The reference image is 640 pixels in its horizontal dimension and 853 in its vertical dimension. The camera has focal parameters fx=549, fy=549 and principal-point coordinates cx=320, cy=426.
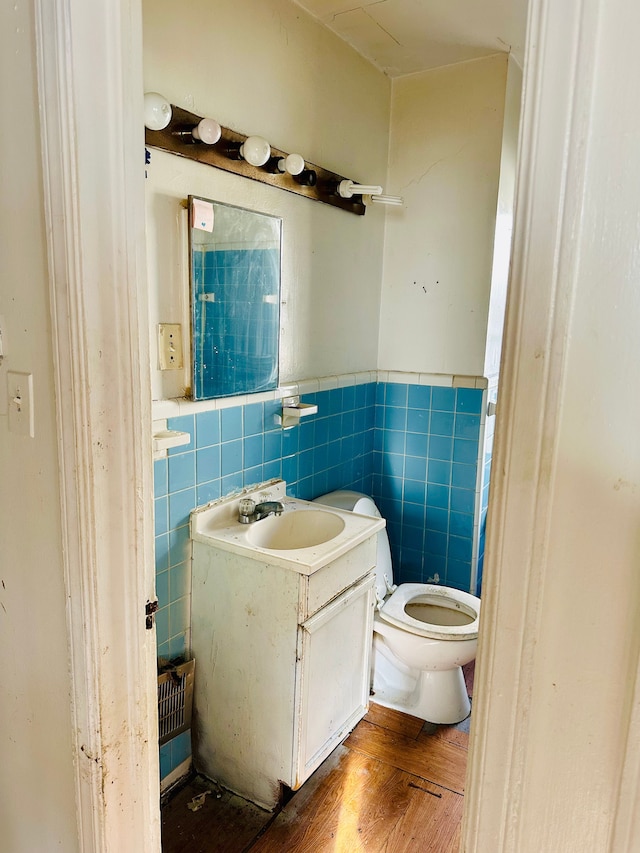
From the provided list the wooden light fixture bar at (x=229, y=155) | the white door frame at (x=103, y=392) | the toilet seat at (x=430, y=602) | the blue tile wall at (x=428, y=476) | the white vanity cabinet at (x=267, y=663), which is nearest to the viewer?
the white door frame at (x=103, y=392)

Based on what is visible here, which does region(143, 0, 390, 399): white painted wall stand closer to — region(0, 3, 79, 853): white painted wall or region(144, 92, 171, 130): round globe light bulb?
region(144, 92, 171, 130): round globe light bulb

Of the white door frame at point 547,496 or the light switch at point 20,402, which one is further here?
the light switch at point 20,402

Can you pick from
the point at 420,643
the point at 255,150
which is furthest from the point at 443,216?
the point at 420,643

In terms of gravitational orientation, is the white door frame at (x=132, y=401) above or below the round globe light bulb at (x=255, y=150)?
below

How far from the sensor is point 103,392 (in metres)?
0.91

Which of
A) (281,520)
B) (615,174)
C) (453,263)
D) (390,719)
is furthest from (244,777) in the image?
(453,263)

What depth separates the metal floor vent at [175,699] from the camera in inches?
64.6

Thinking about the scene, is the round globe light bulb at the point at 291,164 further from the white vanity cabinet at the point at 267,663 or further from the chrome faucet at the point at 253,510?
the white vanity cabinet at the point at 267,663

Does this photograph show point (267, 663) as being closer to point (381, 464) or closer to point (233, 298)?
point (233, 298)

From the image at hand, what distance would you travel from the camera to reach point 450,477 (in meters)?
2.50

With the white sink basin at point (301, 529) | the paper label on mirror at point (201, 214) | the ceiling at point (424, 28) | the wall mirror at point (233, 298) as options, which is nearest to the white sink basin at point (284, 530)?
the white sink basin at point (301, 529)

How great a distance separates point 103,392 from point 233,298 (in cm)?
91

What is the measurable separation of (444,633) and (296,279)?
1.40 m

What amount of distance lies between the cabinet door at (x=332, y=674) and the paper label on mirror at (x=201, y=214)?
118cm
